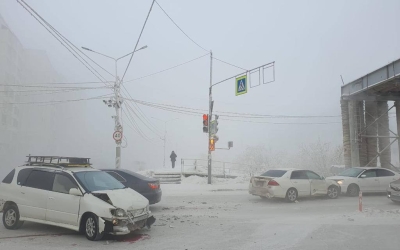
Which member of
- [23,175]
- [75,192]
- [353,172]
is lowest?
[75,192]

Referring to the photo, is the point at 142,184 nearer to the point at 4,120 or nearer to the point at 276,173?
the point at 276,173

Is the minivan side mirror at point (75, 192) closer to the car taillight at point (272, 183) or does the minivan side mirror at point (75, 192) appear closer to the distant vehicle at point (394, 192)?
the car taillight at point (272, 183)

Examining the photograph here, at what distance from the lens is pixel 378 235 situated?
7.24 meters

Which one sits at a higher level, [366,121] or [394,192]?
[366,121]

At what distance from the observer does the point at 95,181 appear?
25.0 ft

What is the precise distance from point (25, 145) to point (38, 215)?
159ft

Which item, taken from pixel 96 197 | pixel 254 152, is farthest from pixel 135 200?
pixel 254 152

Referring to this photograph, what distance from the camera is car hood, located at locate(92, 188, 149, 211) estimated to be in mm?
6809

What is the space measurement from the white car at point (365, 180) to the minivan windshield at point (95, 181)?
36.3ft

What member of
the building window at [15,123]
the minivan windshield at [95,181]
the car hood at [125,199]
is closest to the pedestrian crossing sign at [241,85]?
the minivan windshield at [95,181]

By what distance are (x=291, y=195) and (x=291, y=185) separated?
413 millimetres

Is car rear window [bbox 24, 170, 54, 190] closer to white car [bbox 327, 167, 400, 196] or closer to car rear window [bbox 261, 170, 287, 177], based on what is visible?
car rear window [bbox 261, 170, 287, 177]

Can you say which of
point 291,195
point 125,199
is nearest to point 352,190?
point 291,195

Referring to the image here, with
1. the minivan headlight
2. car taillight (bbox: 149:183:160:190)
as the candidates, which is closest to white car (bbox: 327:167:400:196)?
car taillight (bbox: 149:183:160:190)
